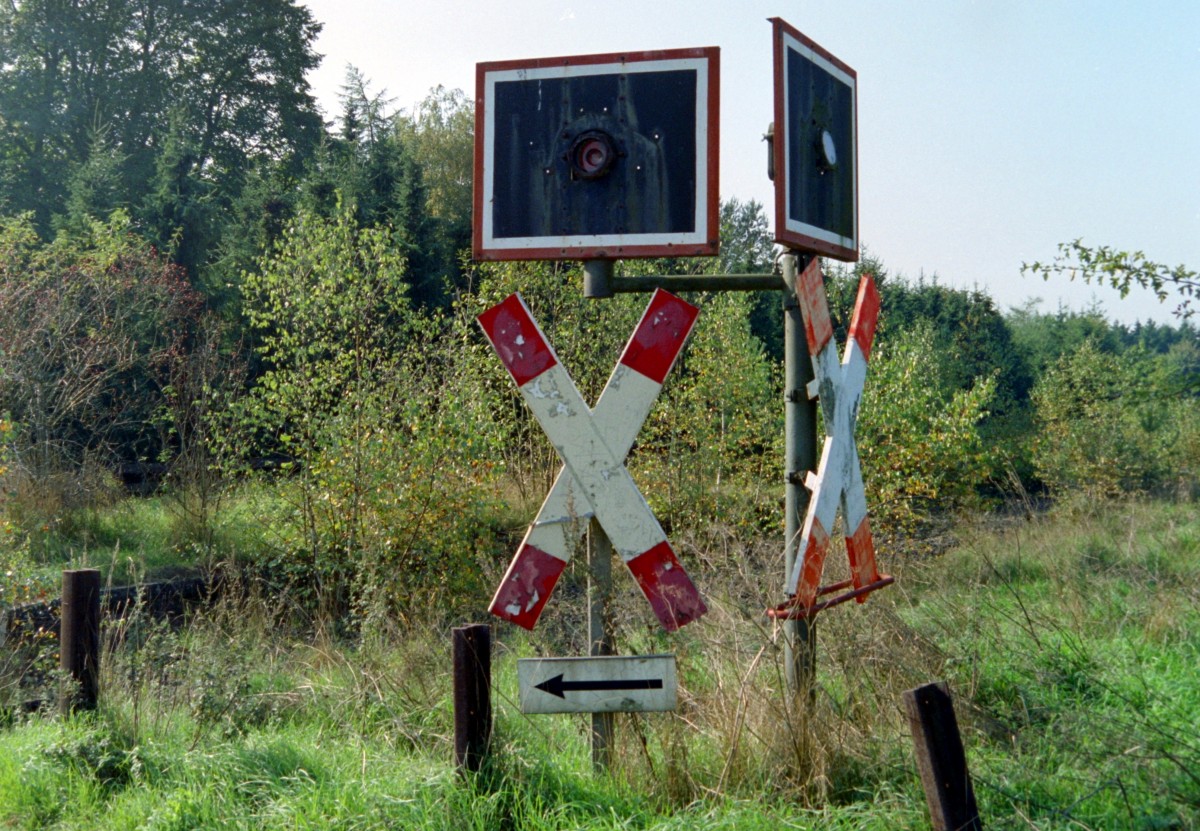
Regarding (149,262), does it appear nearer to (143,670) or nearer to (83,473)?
(83,473)

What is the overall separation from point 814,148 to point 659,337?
103cm

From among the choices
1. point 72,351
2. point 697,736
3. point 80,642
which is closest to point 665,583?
point 697,736

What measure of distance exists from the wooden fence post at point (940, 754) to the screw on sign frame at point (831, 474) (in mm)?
917

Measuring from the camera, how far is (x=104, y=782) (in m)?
4.68

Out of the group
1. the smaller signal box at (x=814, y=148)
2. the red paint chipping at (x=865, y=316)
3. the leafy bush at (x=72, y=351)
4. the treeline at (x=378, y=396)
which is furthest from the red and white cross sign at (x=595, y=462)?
the leafy bush at (x=72, y=351)

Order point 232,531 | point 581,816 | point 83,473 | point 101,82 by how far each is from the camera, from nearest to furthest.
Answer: point 581,816, point 232,531, point 83,473, point 101,82

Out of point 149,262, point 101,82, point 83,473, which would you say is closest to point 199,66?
point 101,82

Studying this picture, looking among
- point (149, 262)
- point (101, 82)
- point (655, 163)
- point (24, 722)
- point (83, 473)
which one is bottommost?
point (24, 722)

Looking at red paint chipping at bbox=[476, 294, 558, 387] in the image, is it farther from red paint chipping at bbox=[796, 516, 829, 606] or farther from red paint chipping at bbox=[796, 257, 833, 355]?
red paint chipping at bbox=[796, 516, 829, 606]

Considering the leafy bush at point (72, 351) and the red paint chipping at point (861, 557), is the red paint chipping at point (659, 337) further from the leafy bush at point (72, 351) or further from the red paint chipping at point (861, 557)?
the leafy bush at point (72, 351)

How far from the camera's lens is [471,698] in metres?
4.00

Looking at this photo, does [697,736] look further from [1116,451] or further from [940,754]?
[1116,451]

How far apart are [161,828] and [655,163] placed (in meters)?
3.00

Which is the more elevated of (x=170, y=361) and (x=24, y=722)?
(x=170, y=361)
